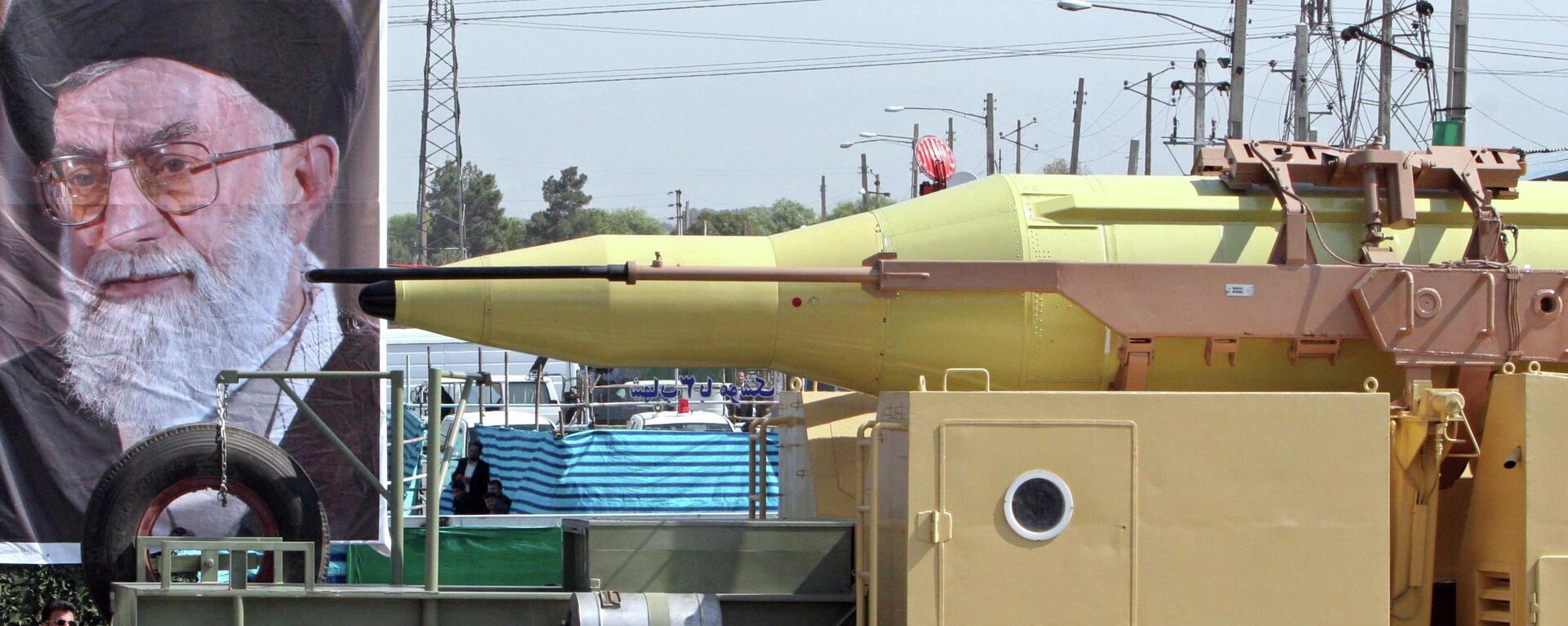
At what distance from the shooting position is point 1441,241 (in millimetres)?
7242

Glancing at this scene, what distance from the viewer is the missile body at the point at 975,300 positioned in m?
7.09

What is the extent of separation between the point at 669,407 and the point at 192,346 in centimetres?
2093

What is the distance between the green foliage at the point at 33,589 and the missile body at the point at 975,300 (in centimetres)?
624

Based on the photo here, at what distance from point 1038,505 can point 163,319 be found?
786cm

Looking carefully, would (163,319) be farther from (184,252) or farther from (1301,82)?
(1301,82)

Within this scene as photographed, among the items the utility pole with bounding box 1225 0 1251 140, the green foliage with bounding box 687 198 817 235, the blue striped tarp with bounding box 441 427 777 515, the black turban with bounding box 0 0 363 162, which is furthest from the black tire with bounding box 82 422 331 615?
the green foliage with bounding box 687 198 817 235

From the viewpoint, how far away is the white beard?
37.0 feet

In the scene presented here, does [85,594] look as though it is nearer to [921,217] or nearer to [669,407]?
[921,217]

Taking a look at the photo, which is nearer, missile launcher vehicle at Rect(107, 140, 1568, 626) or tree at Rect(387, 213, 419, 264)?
missile launcher vehicle at Rect(107, 140, 1568, 626)

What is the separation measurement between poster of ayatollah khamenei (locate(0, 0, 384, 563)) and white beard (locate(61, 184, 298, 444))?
1cm

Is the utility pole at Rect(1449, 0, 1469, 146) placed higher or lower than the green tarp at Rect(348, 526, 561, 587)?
higher

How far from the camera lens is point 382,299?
714cm

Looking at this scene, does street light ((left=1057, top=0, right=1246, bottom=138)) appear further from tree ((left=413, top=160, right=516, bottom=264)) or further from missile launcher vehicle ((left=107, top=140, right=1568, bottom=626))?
tree ((left=413, top=160, right=516, bottom=264))

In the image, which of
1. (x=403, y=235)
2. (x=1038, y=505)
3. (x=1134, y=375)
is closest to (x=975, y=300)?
(x=1134, y=375)
